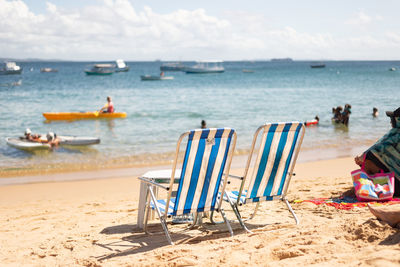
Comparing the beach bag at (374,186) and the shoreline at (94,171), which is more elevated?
the beach bag at (374,186)

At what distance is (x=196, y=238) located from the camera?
4402 millimetres

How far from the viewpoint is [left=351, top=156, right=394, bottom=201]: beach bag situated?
5.38 meters

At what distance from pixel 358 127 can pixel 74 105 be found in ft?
56.5

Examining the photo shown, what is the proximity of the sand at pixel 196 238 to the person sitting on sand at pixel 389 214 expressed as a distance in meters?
0.06

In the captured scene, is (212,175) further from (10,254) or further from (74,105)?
(74,105)

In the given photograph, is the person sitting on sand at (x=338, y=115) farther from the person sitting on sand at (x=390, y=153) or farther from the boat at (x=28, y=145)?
the person sitting on sand at (x=390, y=153)

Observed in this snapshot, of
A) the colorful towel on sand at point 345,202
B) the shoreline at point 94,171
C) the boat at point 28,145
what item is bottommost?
the shoreline at point 94,171

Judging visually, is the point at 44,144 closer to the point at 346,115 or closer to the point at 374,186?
the point at 374,186

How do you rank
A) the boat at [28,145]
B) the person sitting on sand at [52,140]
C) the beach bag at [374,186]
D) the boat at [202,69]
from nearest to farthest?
the beach bag at [374,186]
the boat at [28,145]
the person sitting on sand at [52,140]
the boat at [202,69]

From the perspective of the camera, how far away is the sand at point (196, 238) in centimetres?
342

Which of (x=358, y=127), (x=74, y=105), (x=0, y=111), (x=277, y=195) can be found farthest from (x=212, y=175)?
(x=74, y=105)

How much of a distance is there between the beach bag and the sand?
42cm

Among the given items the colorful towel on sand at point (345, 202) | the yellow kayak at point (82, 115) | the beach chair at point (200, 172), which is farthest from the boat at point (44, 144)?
the beach chair at point (200, 172)

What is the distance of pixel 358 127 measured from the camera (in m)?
16.8
